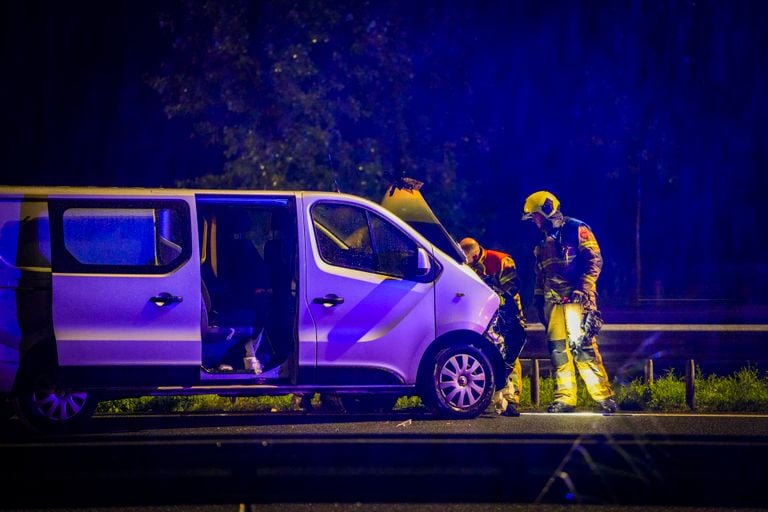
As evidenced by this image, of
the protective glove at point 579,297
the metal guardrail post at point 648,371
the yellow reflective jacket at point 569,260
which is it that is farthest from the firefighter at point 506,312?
the metal guardrail post at point 648,371

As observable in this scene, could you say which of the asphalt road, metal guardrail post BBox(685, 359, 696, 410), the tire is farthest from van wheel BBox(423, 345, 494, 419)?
metal guardrail post BBox(685, 359, 696, 410)

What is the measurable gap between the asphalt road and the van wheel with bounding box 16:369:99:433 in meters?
0.22

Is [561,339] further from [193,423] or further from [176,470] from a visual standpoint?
[176,470]

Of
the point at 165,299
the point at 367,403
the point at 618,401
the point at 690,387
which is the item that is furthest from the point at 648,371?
the point at 165,299

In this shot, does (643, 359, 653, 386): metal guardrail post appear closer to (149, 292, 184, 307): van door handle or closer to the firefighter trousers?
the firefighter trousers

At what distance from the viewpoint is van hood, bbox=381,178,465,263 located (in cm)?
1127

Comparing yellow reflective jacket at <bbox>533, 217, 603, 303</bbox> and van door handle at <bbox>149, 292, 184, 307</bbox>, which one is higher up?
yellow reflective jacket at <bbox>533, 217, 603, 303</bbox>

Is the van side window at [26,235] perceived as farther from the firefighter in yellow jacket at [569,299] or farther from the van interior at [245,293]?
the firefighter in yellow jacket at [569,299]

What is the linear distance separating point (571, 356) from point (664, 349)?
3.83 feet

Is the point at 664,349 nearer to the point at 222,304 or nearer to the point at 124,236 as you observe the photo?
the point at 222,304

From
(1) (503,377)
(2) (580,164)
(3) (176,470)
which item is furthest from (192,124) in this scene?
(3) (176,470)

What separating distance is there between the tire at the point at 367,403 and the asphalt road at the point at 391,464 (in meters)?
1.17

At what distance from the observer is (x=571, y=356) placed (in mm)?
11562

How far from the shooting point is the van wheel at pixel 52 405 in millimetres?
9789
